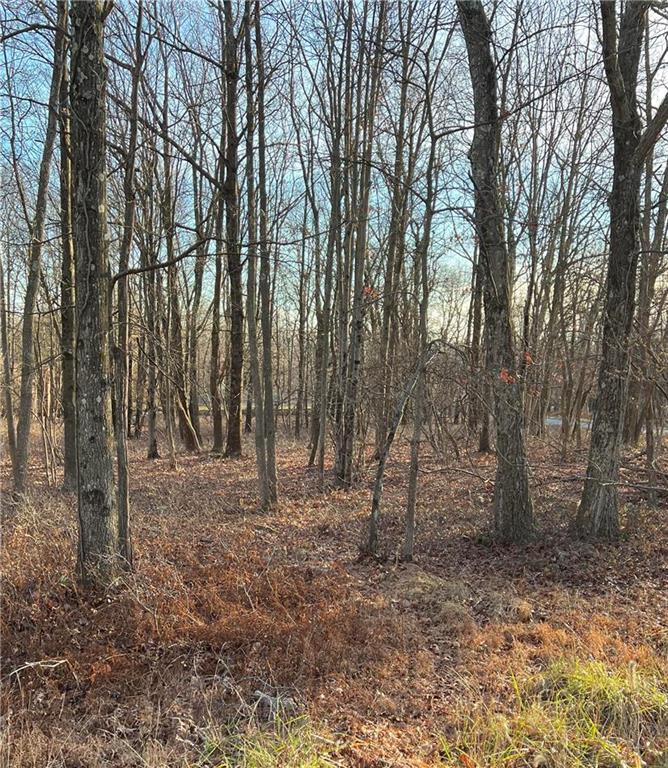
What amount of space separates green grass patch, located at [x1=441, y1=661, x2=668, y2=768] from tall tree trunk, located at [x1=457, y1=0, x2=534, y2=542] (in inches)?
122

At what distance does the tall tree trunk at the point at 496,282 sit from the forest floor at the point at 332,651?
1.80 feet

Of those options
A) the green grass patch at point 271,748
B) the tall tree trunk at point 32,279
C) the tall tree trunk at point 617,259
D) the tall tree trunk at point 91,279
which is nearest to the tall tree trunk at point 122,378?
the tall tree trunk at point 91,279

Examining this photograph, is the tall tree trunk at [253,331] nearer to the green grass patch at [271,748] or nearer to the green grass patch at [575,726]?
the green grass patch at [271,748]

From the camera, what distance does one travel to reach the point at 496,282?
6191 millimetres

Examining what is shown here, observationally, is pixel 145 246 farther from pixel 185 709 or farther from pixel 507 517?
pixel 185 709

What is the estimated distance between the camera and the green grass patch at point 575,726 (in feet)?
9.15

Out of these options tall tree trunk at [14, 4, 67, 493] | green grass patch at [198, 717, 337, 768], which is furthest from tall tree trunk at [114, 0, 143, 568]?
tall tree trunk at [14, 4, 67, 493]

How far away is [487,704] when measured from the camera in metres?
3.38

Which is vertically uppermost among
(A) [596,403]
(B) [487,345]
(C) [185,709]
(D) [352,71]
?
(D) [352,71]

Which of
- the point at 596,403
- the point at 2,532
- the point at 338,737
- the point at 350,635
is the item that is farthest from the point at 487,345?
the point at 2,532

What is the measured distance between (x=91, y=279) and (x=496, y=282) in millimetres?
4506

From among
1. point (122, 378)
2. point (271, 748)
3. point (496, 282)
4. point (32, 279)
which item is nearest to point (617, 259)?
point (496, 282)

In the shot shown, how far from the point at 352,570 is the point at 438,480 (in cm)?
503

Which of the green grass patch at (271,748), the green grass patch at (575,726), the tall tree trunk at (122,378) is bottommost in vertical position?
the green grass patch at (271,748)
